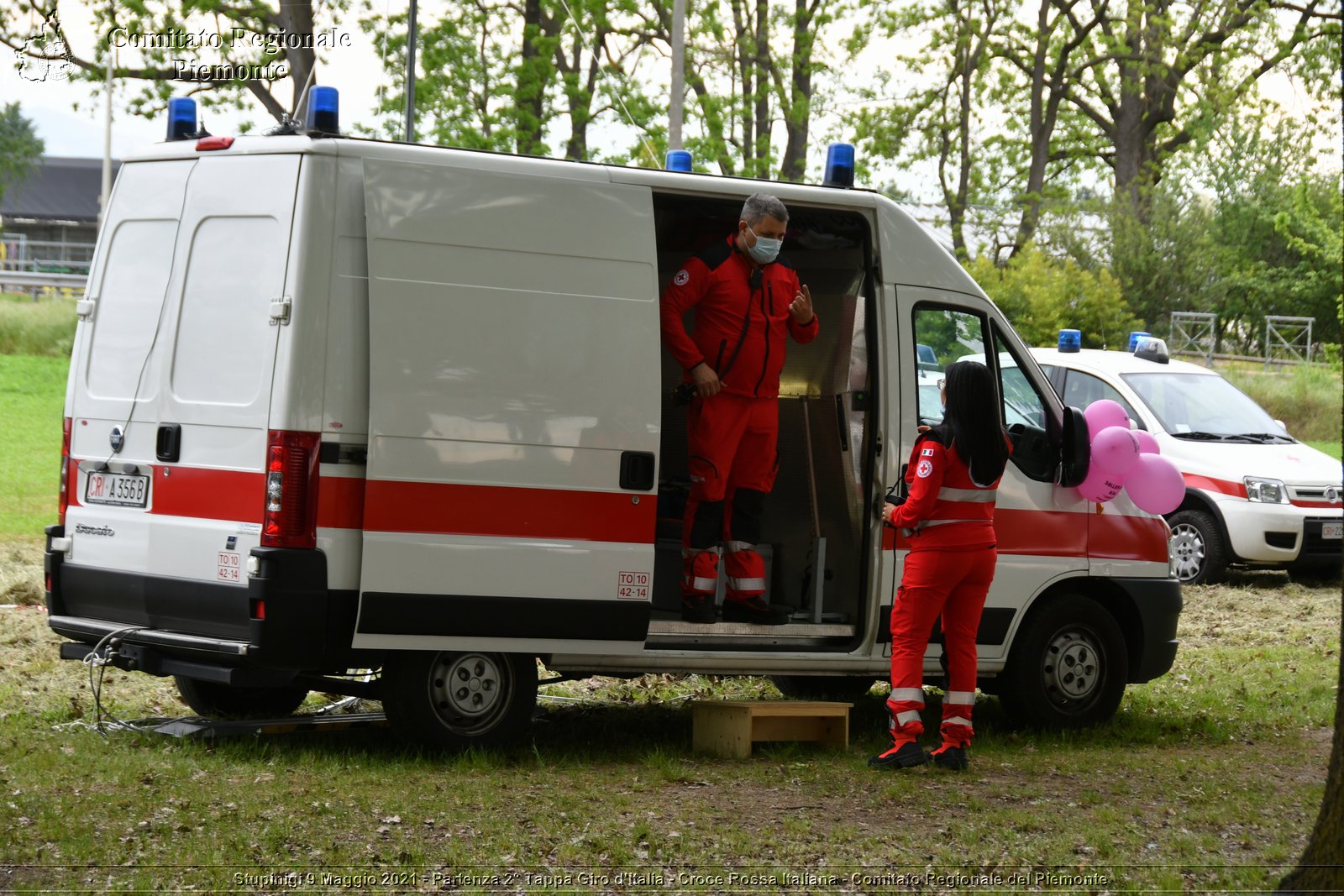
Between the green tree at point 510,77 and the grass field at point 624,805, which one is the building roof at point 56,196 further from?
the grass field at point 624,805

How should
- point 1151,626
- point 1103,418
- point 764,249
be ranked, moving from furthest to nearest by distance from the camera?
point 1103,418 < point 1151,626 < point 764,249

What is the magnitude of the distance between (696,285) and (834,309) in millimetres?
1352

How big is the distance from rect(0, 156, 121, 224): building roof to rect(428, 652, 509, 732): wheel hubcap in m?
73.1

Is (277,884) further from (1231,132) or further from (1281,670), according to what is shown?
(1231,132)

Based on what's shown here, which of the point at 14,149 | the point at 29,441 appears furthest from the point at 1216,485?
the point at 14,149

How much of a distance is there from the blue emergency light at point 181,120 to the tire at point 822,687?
14.7 ft

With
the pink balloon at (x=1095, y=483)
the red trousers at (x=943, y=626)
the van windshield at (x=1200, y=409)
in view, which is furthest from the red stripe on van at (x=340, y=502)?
the van windshield at (x=1200, y=409)

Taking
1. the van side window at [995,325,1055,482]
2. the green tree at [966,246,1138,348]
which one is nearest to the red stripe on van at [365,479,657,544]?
the van side window at [995,325,1055,482]

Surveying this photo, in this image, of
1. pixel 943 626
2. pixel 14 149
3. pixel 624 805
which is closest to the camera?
pixel 624 805

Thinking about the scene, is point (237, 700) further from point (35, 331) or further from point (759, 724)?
point (35, 331)

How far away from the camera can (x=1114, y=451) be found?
28.0 feet

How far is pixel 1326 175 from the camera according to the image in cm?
4659

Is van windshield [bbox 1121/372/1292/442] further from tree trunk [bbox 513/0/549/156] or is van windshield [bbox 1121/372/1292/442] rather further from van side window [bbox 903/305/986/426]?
tree trunk [bbox 513/0/549/156]

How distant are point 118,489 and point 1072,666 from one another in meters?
4.88
